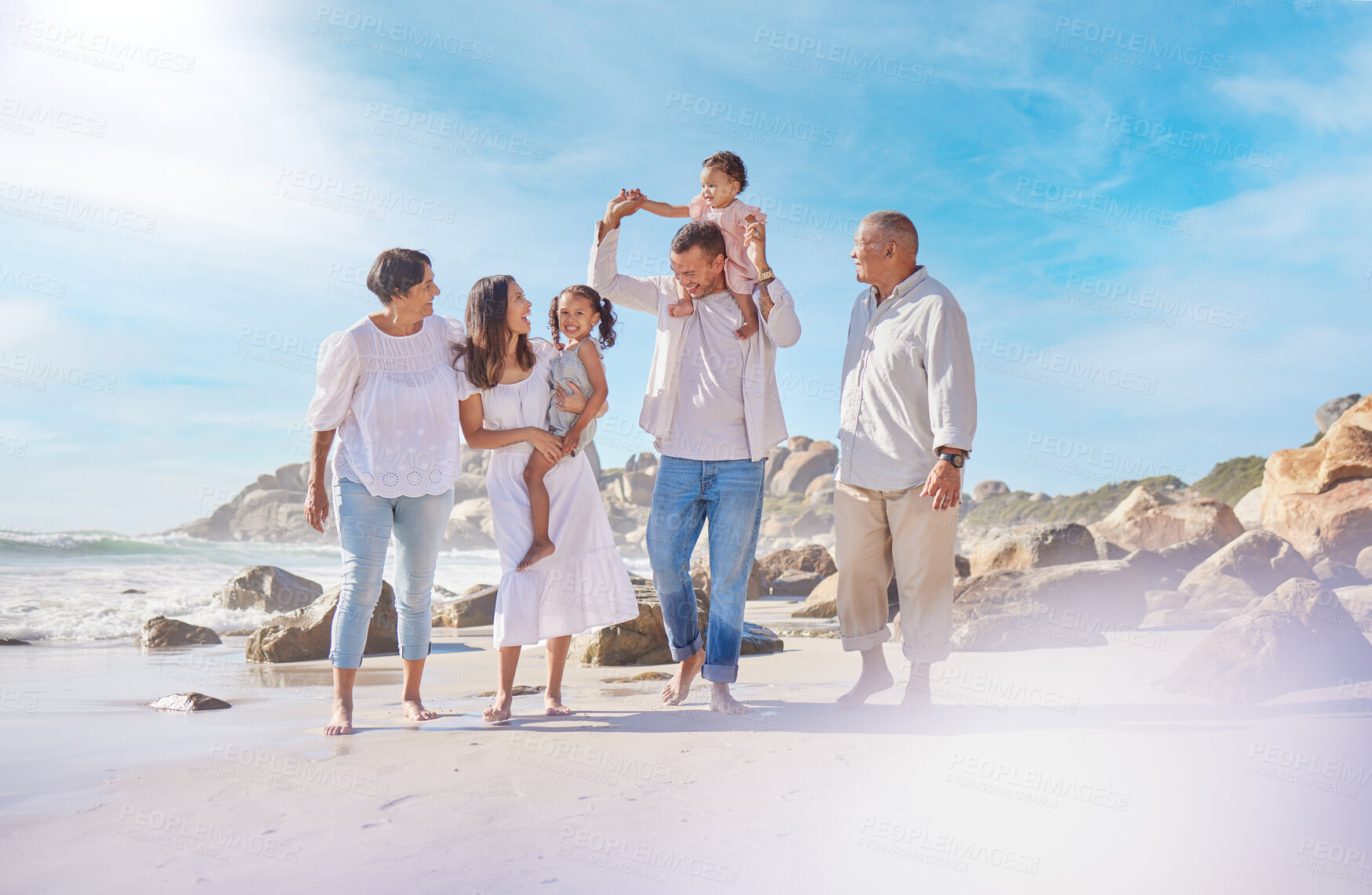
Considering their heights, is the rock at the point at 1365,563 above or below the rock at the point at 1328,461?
below

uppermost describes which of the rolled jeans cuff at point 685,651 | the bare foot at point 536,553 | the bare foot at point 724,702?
the bare foot at point 536,553

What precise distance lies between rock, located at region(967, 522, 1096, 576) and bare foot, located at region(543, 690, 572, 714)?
6492 mm

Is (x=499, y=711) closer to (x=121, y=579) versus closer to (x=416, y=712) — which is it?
(x=416, y=712)

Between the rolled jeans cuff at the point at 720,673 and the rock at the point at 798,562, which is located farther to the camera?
the rock at the point at 798,562

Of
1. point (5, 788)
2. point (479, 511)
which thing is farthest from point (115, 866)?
point (479, 511)

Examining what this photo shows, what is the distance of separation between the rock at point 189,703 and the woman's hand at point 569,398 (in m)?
2.21

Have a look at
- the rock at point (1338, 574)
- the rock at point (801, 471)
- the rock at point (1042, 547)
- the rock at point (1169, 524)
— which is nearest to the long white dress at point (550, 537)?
the rock at point (1042, 547)

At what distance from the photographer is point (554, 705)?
391 centimetres

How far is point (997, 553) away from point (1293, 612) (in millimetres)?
5772

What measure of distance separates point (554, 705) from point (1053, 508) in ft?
140

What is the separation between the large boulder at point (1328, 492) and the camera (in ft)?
42.9

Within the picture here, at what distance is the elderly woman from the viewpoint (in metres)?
3.73

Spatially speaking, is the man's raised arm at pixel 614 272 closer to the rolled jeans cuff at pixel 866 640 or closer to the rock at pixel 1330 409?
the rolled jeans cuff at pixel 866 640

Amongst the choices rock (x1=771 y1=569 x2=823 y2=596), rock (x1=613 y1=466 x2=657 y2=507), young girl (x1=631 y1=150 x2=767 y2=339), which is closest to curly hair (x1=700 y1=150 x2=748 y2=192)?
young girl (x1=631 y1=150 x2=767 y2=339)
